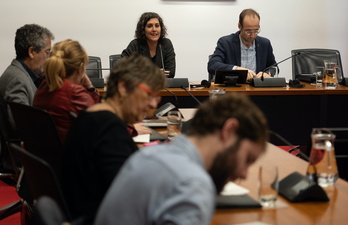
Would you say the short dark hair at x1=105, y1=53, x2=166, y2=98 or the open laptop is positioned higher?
the short dark hair at x1=105, y1=53, x2=166, y2=98

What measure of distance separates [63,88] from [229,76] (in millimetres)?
2278

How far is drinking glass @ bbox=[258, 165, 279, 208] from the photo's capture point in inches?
A: 74.4

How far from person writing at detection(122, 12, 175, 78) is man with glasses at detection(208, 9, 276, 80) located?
16.5 inches

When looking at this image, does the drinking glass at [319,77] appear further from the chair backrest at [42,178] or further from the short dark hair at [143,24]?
the chair backrest at [42,178]

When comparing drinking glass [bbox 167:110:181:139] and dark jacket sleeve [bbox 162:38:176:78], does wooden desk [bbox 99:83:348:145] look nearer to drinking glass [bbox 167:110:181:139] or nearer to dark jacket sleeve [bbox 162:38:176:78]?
dark jacket sleeve [bbox 162:38:176:78]

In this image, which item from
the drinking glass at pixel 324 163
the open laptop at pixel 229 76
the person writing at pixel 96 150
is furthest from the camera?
the open laptop at pixel 229 76

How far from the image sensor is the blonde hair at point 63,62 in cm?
283

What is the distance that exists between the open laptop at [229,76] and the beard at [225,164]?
11.9ft

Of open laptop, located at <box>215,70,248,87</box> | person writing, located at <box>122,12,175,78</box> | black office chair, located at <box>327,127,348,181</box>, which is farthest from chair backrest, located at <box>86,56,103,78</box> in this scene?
black office chair, located at <box>327,127,348,181</box>

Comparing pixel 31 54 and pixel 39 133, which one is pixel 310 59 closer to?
pixel 31 54

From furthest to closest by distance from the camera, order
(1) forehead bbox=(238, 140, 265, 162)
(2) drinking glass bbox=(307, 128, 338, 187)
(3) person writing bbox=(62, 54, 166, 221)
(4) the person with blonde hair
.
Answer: (4) the person with blonde hair, (2) drinking glass bbox=(307, 128, 338, 187), (3) person writing bbox=(62, 54, 166, 221), (1) forehead bbox=(238, 140, 265, 162)

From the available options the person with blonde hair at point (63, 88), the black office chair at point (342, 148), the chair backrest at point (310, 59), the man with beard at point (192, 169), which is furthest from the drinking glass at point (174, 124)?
the chair backrest at point (310, 59)

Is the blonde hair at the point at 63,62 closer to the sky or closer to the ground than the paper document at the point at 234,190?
closer to the sky

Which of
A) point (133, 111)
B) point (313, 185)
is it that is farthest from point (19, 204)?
point (313, 185)
